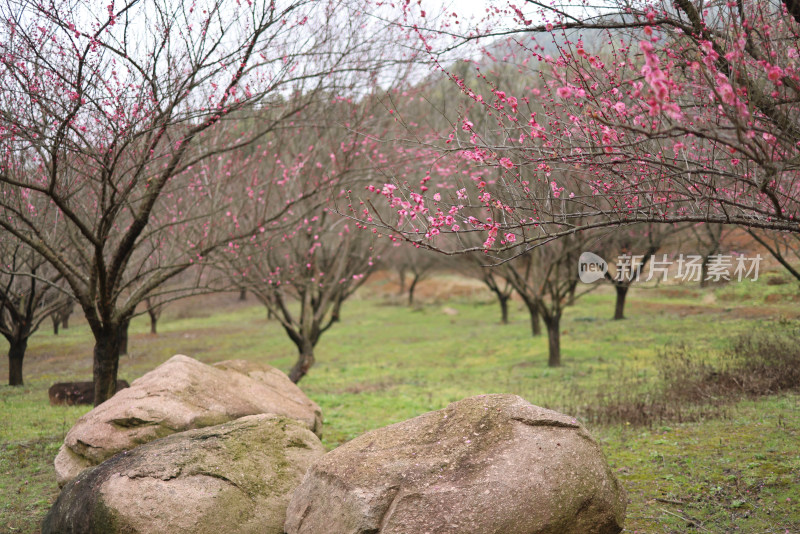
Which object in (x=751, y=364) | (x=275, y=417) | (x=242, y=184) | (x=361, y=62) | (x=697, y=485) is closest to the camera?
(x=697, y=485)

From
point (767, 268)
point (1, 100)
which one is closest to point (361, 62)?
point (1, 100)

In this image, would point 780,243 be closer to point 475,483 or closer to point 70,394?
point 475,483

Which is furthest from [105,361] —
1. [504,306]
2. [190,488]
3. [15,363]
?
[504,306]

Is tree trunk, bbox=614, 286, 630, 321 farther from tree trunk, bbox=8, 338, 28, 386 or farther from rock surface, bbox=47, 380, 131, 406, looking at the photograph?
tree trunk, bbox=8, 338, 28, 386

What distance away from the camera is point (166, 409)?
6660 millimetres

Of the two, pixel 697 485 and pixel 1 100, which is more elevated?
pixel 1 100

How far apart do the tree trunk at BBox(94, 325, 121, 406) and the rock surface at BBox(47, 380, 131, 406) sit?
4.02 m

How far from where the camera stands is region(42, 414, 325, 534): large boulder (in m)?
4.88

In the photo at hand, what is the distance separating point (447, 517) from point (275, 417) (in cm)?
288

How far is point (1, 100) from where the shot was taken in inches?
262

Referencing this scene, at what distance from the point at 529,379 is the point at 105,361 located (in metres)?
9.19

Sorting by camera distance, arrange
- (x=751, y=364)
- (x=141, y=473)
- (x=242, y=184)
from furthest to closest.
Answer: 1. (x=242, y=184)
2. (x=751, y=364)
3. (x=141, y=473)

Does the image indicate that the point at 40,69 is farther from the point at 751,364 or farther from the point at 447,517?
the point at 751,364

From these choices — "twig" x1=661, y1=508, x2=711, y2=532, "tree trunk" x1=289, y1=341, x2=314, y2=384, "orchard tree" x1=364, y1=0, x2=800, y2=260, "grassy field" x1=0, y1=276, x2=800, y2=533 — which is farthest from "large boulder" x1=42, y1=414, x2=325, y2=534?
"tree trunk" x1=289, y1=341, x2=314, y2=384
